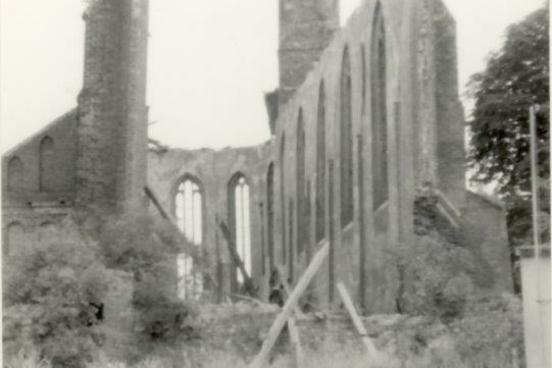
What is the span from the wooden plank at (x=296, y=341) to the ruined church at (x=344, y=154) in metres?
2.43

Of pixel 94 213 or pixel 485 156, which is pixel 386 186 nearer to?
pixel 485 156

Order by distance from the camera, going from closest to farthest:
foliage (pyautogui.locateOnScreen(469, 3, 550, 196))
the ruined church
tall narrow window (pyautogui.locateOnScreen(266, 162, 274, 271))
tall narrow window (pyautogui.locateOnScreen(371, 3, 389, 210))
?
1. the ruined church
2. foliage (pyautogui.locateOnScreen(469, 3, 550, 196))
3. tall narrow window (pyautogui.locateOnScreen(371, 3, 389, 210))
4. tall narrow window (pyautogui.locateOnScreen(266, 162, 274, 271))

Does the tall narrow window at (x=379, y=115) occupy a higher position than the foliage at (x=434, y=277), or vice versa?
the tall narrow window at (x=379, y=115)

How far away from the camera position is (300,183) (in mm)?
36000

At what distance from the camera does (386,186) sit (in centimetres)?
2566

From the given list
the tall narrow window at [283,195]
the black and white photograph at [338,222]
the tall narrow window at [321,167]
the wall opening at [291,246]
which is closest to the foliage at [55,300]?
the black and white photograph at [338,222]

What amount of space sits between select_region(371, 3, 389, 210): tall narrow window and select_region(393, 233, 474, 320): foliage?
531cm

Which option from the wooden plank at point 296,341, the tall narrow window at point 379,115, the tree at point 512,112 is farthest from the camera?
the tall narrow window at point 379,115

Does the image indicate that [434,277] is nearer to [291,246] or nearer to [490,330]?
[490,330]

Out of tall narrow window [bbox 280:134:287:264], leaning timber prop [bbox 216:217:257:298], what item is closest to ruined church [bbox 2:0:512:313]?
tall narrow window [bbox 280:134:287:264]

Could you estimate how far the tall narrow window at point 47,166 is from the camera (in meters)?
25.2

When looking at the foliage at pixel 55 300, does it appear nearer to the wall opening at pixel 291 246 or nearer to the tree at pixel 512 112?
the tree at pixel 512 112

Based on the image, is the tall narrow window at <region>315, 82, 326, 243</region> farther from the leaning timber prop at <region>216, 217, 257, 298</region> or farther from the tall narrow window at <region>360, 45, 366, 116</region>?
the leaning timber prop at <region>216, 217, 257, 298</region>

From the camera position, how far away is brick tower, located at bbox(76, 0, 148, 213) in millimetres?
24500
